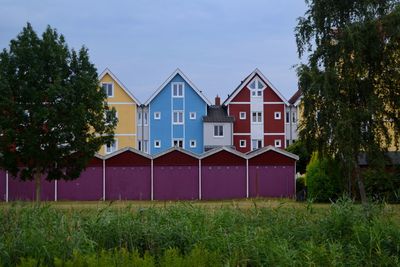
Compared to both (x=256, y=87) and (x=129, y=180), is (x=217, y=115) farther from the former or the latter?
(x=129, y=180)

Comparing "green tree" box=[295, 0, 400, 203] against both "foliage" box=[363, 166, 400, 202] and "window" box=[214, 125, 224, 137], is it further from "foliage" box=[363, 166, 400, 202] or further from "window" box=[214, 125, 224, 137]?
"window" box=[214, 125, 224, 137]

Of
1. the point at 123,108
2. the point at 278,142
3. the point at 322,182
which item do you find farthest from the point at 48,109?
the point at 278,142

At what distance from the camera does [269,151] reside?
48344 millimetres

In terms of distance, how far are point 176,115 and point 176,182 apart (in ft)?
79.1

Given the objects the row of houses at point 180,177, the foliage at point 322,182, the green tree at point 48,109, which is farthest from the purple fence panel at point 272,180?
the green tree at point 48,109

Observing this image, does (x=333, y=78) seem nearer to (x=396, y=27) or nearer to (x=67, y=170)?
(x=396, y=27)

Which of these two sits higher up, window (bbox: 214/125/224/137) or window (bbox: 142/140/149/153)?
window (bbox: 214/125/224/137)

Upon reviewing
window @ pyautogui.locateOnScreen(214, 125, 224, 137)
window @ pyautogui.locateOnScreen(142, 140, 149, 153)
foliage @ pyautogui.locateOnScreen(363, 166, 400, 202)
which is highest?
window @ pyautogui.locateOnScreen(214, 125, 224, 137)

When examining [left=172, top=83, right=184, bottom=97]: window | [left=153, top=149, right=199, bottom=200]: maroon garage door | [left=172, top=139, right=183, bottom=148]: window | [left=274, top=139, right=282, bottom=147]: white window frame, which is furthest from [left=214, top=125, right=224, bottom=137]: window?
[left=153, top=149, right=199, bottom=200]: maroon garage door

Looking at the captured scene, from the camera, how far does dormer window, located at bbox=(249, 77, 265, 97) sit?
7200 centimetres

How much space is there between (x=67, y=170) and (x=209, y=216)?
91.1 feet

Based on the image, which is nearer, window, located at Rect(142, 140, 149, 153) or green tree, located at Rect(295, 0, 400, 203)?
green tree, located at Rect(295, 0, 400, 203)

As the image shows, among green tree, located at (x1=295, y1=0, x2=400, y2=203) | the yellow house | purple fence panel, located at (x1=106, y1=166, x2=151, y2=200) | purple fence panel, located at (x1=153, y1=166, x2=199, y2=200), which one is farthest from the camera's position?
the yellow house

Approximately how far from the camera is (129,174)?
156 ft
